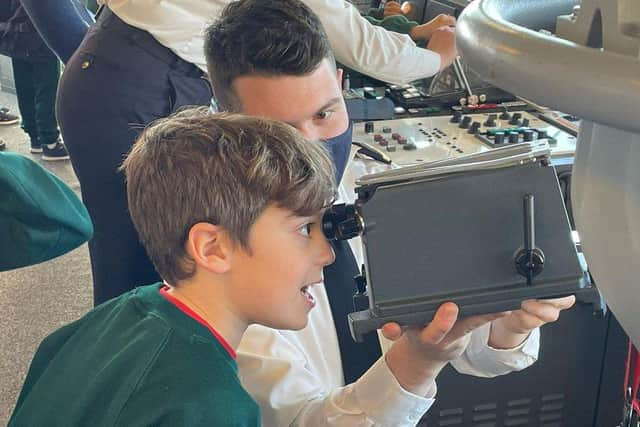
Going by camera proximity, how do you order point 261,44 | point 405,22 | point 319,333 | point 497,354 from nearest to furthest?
point 497,354
point 319,333
point 261,44
point 405,22

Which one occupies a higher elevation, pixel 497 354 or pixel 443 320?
pixel 443 320

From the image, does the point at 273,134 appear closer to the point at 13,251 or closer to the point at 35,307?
the point at 13,251

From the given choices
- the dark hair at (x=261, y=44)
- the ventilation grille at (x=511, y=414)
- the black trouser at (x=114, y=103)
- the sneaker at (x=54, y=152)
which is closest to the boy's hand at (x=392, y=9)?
the black trouser at (x=114, y=103)

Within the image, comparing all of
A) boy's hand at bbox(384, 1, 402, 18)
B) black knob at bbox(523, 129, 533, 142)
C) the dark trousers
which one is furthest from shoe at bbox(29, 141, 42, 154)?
black knob at bbox(523, 129, 533, 142)

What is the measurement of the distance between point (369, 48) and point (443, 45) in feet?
0.99

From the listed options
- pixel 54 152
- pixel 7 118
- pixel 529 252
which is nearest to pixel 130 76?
pixel 529 252

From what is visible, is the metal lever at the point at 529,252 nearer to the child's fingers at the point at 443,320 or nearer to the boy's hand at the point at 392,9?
the child's fingers at the point at 443,320

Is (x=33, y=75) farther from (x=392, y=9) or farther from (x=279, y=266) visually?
(x=279, y=266)

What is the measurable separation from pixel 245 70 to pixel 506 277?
2.60ft

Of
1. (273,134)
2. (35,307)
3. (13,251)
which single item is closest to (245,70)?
(273,134)

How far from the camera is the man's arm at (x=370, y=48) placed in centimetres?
175

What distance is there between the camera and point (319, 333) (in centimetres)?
125

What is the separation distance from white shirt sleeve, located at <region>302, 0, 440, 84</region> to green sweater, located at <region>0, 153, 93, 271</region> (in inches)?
29.0

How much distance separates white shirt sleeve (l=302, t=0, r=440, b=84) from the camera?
1752mm
